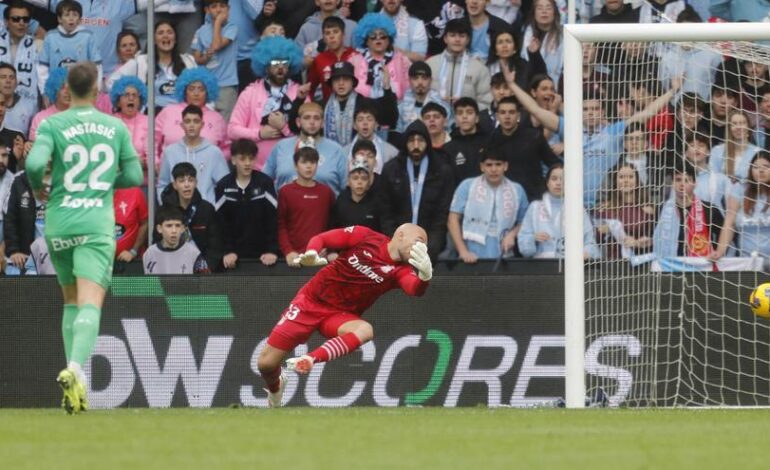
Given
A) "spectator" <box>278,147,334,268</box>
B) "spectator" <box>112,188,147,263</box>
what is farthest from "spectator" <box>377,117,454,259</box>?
"spectator" <box>112,188,147,263</box>

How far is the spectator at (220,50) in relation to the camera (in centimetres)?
1541

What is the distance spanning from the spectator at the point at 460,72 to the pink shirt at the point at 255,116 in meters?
1.45

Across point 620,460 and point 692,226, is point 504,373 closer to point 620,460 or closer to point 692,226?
point 692,226

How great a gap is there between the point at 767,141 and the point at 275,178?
459cm

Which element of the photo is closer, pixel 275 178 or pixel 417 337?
pixel 417 337

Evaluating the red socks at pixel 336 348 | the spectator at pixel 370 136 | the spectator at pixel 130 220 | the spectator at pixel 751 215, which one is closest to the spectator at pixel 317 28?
the spectator at pixel 370 136

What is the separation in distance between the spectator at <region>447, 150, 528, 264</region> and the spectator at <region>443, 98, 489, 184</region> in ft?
1.20

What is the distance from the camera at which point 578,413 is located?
33.3 ft

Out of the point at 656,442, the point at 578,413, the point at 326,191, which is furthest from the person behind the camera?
the point at 326,191

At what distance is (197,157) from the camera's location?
14.9m

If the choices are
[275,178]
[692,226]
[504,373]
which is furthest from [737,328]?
[275,178]

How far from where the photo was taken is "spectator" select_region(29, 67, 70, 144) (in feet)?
50.1

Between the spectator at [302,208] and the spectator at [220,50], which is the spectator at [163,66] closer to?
the spectator at [220,50]

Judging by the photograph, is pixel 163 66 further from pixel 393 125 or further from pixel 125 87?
pixel 393 125
